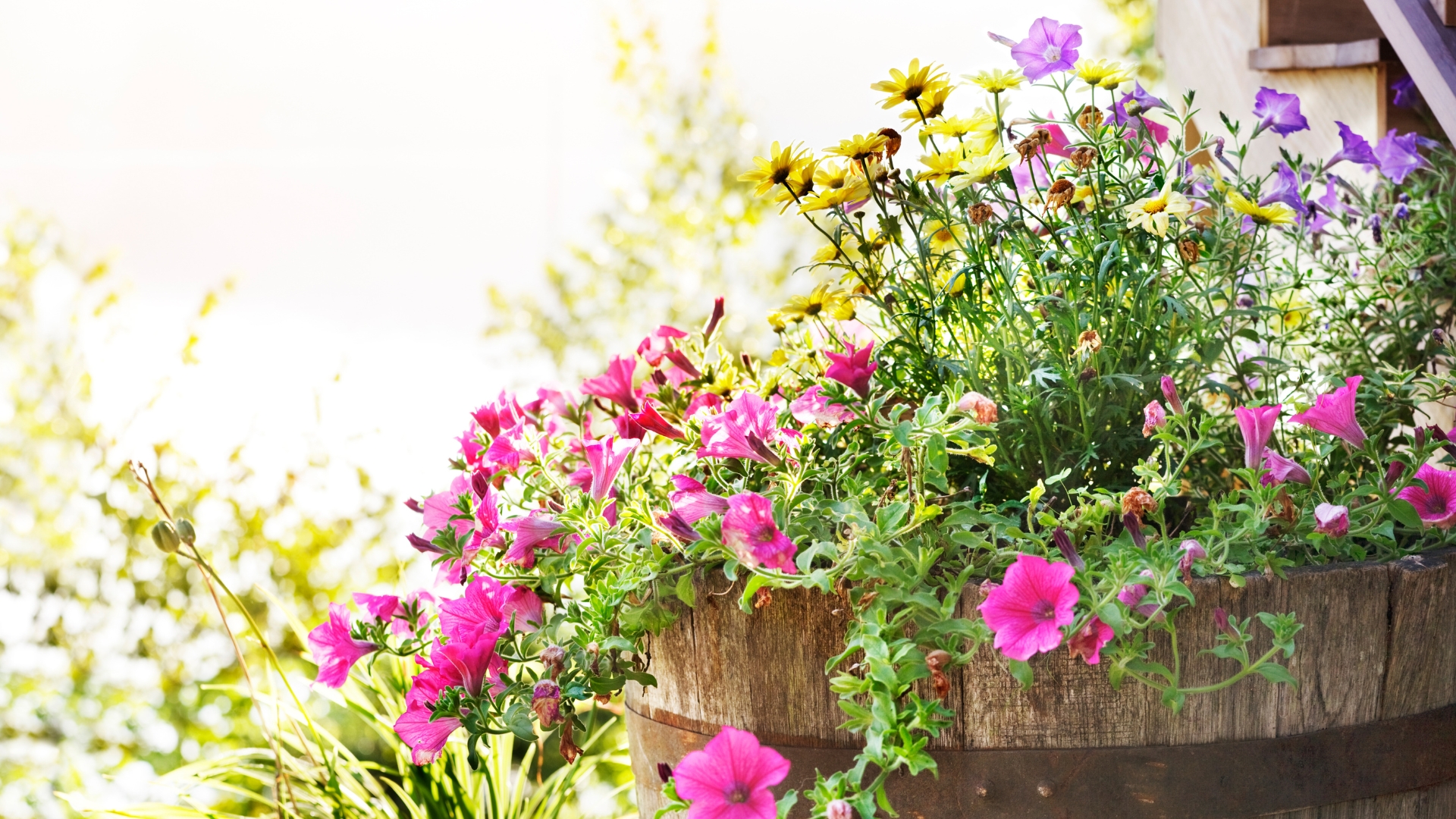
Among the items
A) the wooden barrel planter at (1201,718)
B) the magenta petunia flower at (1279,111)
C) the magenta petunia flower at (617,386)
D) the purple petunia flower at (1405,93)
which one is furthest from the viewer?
the purple petunia flower at (1405,93)

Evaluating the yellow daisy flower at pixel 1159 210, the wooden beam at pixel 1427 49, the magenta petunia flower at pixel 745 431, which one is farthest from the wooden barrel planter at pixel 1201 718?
the wooden beam at pixel 1427 49

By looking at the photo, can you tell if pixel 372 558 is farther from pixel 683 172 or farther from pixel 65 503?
pixel 683 172

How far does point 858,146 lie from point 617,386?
1.28 feet

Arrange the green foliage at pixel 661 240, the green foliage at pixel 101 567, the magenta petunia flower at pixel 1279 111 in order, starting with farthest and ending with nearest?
the green foliage at pixel 661 240, the green foliage at pixel 101 567, the magenta petunia flower at pixel 1279 111

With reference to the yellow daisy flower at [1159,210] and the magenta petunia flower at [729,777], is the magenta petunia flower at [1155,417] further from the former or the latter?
the magenta petunia flower at [729,777]

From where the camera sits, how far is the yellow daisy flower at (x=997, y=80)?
0.90m

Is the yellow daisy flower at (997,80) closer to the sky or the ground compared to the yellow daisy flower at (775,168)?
closer to the sky

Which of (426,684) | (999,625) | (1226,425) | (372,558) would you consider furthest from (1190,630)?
(372,558)

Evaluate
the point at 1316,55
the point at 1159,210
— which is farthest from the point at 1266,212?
the point at 1316,55

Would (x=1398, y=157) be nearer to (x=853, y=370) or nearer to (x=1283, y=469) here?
(x=1283, y=469)

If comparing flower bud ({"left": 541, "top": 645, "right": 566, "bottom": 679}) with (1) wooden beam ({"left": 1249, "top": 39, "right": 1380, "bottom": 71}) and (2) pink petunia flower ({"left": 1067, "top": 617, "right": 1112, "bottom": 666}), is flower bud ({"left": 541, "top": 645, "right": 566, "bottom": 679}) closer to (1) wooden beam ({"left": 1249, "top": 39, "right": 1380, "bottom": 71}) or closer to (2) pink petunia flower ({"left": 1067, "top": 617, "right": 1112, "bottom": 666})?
(2) pink petunia flower ({"left": 1067, "top": 617, "right": 1112, "bottom": 666})

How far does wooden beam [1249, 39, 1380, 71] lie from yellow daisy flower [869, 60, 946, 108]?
94 centimetres

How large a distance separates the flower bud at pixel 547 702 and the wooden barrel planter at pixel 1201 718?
0.50 feet

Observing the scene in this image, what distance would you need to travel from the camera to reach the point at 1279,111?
1039mm
